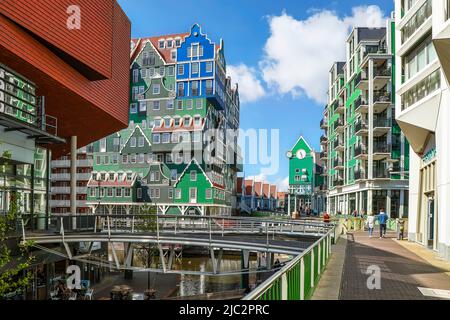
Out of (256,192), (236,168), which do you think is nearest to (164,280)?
(236,168)

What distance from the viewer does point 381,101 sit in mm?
49094

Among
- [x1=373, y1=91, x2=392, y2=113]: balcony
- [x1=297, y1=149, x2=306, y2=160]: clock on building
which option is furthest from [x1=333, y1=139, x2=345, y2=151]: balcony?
[x1=297, y1=149, x2=306, y2=160]: clock on building

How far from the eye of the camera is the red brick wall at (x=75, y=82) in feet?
59.3

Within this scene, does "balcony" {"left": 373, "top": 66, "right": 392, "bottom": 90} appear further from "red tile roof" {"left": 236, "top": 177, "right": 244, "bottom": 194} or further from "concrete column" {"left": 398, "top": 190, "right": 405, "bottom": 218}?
"red tile roof" {"left": 236, "top": 177, "right": 244, "bottom": 194}

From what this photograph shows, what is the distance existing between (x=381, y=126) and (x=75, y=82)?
37.7 meters

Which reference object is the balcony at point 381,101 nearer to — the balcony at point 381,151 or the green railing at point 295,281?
the balcony at point 381,151

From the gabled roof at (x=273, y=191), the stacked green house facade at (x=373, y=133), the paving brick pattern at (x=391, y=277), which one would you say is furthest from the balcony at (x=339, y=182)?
the gabled roof at (x=273, y=191)

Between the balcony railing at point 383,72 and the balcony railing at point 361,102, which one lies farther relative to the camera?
the balcony railing at point 361,102

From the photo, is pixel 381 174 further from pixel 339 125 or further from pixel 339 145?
pixel 339 125

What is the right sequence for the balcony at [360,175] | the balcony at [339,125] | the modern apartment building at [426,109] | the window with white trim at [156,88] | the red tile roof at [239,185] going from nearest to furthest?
1. the modern apartment building at [426,109]
2. the balcony at [360,175]
3. the window with white trim at [156,88]
4. the balcony at [339,125]
5. the red tile roof at [239,185]

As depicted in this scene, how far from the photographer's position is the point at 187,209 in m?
60.5

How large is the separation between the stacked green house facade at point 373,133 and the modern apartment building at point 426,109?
18260mm

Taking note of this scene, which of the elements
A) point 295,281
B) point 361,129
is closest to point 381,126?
point 361,129
